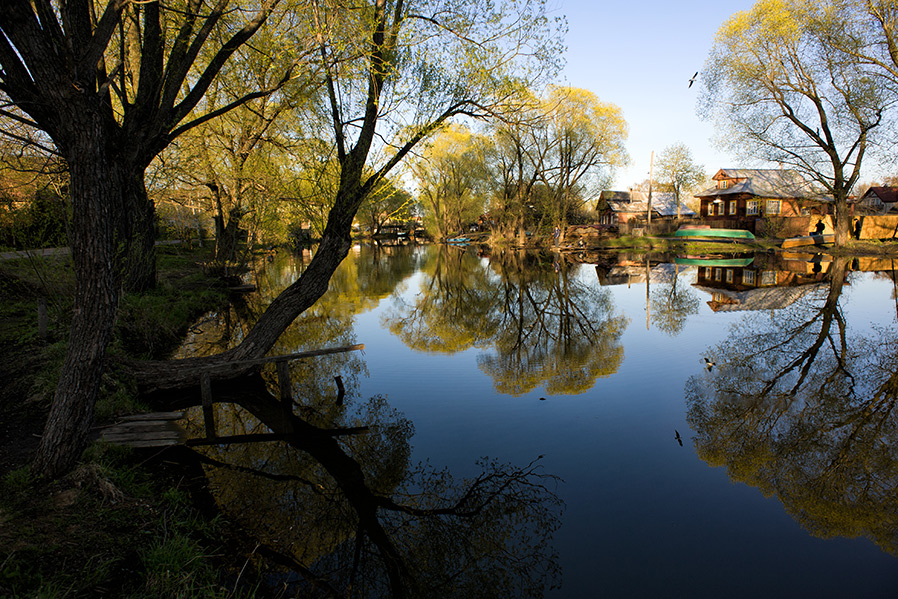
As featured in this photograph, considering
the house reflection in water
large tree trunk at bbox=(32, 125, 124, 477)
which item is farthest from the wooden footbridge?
the house reflection in water

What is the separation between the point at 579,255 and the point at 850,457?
37238 millimetres

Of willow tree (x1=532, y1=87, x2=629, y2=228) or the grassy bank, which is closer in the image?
the grassy bank

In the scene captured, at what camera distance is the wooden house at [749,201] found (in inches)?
1745

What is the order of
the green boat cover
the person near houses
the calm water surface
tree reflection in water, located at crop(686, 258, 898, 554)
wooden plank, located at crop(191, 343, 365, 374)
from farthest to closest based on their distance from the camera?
the green boat cover
the person near houses
wooden plank, located at crop(191, 343, 365, 374)
tree reflection in water, located at crop(686, 258, 898, 554)
the calm water surface

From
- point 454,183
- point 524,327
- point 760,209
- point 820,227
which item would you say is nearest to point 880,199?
point 760,209

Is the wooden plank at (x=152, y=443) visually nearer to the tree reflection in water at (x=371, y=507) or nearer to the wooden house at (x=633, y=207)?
the tree reflection in water at (x=371, y=507)

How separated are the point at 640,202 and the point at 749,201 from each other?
69.1 feet

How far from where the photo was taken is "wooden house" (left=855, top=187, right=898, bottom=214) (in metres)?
59.7

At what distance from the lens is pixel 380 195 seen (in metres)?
10.7

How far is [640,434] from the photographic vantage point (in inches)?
308

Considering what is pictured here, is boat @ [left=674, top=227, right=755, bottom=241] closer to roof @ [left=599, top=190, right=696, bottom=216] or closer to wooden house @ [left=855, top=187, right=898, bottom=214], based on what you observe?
roof @ [left=599, top=190, right=696, bottom=216]

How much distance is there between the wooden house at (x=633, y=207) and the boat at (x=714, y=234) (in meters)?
18.5

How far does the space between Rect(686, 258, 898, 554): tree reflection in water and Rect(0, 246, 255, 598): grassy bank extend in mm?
6549

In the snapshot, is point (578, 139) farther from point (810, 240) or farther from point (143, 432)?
point (143, 432)
